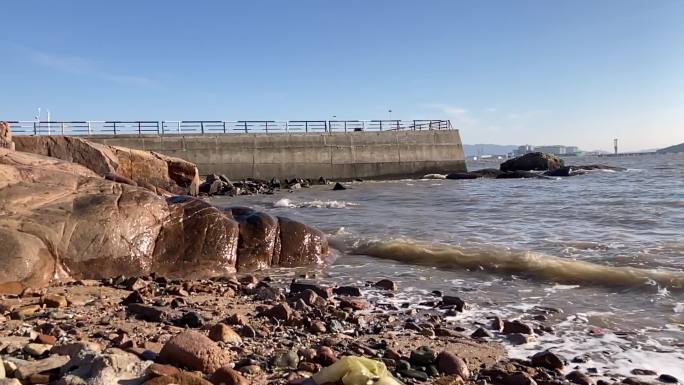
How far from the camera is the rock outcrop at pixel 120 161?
19969 mm

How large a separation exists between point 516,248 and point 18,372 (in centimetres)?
865

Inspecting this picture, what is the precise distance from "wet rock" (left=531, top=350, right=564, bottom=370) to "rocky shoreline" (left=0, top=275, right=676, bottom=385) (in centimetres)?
1

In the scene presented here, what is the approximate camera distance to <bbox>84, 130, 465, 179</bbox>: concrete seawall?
3562 cm

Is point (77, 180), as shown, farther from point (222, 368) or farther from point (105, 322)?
point (222, 368)

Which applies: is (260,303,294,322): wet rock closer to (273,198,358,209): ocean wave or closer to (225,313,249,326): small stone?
(225,313,249,326): small stone

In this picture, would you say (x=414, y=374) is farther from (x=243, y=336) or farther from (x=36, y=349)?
(x=36, y=349)

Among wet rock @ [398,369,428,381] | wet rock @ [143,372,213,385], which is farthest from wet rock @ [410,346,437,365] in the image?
wet rock @ [143,372,213,385]

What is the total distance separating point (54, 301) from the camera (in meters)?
5.81

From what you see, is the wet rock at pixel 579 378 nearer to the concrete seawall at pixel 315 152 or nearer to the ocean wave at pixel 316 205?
the ocean wave at pixel 316 205

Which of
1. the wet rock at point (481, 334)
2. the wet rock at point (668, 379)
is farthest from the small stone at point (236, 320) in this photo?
the wet rock at point (668, 379)

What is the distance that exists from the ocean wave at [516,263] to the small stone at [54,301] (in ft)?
18.6

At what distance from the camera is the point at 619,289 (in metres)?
7.59

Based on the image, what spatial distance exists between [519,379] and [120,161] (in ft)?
68.9

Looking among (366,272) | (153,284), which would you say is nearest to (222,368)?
(153,284)
